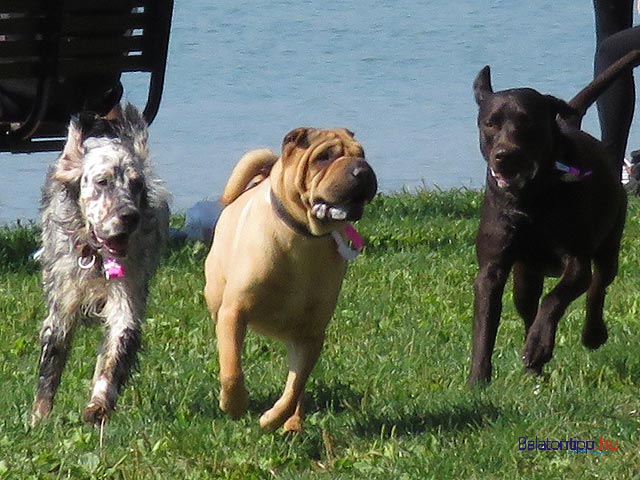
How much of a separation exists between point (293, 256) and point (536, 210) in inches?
46.6

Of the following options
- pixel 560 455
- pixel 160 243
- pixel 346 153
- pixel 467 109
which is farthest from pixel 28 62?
pixel 467 109

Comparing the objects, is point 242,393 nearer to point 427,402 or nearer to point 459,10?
point 427,402

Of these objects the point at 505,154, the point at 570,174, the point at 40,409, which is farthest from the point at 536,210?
the point at 40,409

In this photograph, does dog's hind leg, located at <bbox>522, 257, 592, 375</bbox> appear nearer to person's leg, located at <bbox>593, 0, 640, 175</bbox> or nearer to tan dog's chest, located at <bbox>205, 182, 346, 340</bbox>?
tan dog's chest, located at <bbox>205, 182, 346, 340</bbox>

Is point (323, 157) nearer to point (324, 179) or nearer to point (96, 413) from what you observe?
point (324, 179)

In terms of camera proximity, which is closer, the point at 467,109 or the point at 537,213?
the point at 537,213

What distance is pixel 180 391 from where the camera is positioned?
18.2 feet

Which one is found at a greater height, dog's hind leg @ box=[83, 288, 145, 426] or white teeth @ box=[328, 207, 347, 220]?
white teeth @ box=[328, 207, 347, 220]

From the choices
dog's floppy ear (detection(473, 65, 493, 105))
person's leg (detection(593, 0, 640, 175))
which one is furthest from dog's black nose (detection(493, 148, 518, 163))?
person's leg (detection(593, 0, 640, 175))

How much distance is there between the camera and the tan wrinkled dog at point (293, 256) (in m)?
4.58

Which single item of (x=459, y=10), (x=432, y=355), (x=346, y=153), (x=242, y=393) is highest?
(x=346, y=153)

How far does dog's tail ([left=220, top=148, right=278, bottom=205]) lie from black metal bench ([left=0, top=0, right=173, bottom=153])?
1.60 metres

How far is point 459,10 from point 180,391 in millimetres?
15245

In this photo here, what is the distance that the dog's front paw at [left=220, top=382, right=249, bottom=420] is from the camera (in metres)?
4.90
